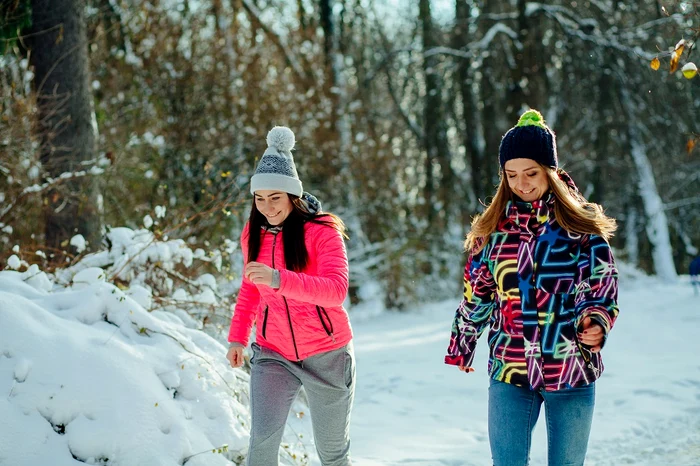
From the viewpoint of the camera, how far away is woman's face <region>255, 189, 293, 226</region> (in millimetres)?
3436

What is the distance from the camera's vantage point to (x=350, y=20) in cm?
1577

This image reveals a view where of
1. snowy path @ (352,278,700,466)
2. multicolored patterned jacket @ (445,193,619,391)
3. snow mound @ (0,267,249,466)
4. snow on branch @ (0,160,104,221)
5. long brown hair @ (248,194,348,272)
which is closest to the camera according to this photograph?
multicolored patterned jacket @ (445,193,619,391)

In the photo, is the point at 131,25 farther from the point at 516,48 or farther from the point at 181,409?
the point at 181,409

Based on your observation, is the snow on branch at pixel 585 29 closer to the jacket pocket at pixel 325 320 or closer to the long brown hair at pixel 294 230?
the long brown hair at pixel 294 230

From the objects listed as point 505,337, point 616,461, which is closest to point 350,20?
point 616,461

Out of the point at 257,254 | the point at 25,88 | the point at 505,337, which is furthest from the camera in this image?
the point at 25,88

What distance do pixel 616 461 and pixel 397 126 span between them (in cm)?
1754

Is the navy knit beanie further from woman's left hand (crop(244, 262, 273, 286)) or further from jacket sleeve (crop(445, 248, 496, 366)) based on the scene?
woman's left hand (crop(244, 262, 273, 286))

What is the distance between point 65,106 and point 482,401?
4.76 meters

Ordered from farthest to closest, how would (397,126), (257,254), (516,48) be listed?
(397,126) < (516,48) < (257,254)

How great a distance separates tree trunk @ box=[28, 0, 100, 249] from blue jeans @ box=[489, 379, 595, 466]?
202 inches

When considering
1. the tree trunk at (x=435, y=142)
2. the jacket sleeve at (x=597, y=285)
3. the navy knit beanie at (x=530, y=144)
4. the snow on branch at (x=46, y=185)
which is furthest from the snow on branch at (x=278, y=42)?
the jacket sleeve at (x=597, y=285)

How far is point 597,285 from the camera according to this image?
280 cm

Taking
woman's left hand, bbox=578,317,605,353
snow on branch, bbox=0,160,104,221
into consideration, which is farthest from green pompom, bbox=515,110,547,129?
snow on branch, bbox=0,160,104,221
